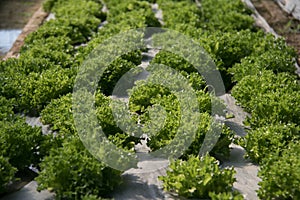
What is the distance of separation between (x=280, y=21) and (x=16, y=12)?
6703 millimetres

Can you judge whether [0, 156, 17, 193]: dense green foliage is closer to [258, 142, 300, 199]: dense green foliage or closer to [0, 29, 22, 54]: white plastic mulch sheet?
[258, 142, 300, 199]: dense green foliage

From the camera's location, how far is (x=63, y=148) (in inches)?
195

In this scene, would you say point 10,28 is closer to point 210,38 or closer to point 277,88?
point 210,38

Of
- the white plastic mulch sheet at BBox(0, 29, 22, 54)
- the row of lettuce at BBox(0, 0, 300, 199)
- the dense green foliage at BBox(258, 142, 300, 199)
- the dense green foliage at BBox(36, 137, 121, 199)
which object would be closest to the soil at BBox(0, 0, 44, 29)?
the white plastic mulch sheet at BBox(0, 29, 22, 54)

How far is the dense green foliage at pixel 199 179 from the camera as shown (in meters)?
4.77

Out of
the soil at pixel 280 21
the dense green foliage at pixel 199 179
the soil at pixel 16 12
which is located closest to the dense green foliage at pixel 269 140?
the dense green foliage at pixel 199 179

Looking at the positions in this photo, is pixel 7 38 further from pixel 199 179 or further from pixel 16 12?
pixel 199 179

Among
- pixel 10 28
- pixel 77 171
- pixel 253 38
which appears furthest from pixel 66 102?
pixel 10 28

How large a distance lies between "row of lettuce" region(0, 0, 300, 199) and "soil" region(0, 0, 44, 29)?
2264mm

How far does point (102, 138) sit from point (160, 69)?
2.43 m

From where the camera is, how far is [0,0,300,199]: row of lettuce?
479 centimetres

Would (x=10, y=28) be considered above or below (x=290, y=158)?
below

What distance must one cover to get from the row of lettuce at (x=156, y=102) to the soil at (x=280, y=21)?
0.92 meters

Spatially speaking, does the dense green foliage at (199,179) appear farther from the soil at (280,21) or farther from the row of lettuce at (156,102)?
the soil at (280,21)
